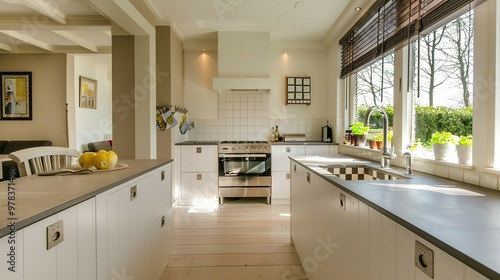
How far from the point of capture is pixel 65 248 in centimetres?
94

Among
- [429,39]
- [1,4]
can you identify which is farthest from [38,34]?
[429,39]

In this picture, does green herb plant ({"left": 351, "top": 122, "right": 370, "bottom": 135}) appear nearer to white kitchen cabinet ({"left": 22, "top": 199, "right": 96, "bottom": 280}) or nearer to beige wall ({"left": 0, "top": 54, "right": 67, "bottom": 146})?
white kitchen cabinet ({"left": 22, "top": 199, "right": 96, "bottom": 280})

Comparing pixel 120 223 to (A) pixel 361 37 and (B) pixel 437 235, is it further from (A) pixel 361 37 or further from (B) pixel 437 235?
(A) pixel 361 37

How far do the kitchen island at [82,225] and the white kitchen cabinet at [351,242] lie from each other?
3.45 ft

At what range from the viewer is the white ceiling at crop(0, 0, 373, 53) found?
3154 mm

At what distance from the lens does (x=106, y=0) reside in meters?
2.18

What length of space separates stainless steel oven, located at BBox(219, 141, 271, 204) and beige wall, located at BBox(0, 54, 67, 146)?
3.30 meters

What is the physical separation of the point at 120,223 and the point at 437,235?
130 centimetres

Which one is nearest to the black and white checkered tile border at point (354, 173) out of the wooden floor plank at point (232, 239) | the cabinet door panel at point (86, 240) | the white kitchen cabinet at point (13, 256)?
the wooden floor plank at point (232, 239)

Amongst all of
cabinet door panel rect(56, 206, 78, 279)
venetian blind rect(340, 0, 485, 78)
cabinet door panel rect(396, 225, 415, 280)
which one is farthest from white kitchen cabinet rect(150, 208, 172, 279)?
venetian blind rect(340, 0, 485, 78)

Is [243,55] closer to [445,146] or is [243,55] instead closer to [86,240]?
[445,146]

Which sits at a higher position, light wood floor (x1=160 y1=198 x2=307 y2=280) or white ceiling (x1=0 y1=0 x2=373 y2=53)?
white ceiling (x1=0 y1=0 x2=373 y2=53)

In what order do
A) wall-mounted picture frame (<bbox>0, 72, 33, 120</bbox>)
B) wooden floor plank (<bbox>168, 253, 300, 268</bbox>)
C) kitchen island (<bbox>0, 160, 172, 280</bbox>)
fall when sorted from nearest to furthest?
1. kitchen island (<bbox>0, 160, 172, 280</bbox>)
2. wooden floor plank (<bbox>168, 253, 300, 268</bbox>)
3. wall-mounted picture frame (<bbox>0, 72, 33, 120</bbox>)

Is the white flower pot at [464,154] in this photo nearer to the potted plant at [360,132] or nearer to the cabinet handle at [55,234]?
the potted plant at [360,132]
